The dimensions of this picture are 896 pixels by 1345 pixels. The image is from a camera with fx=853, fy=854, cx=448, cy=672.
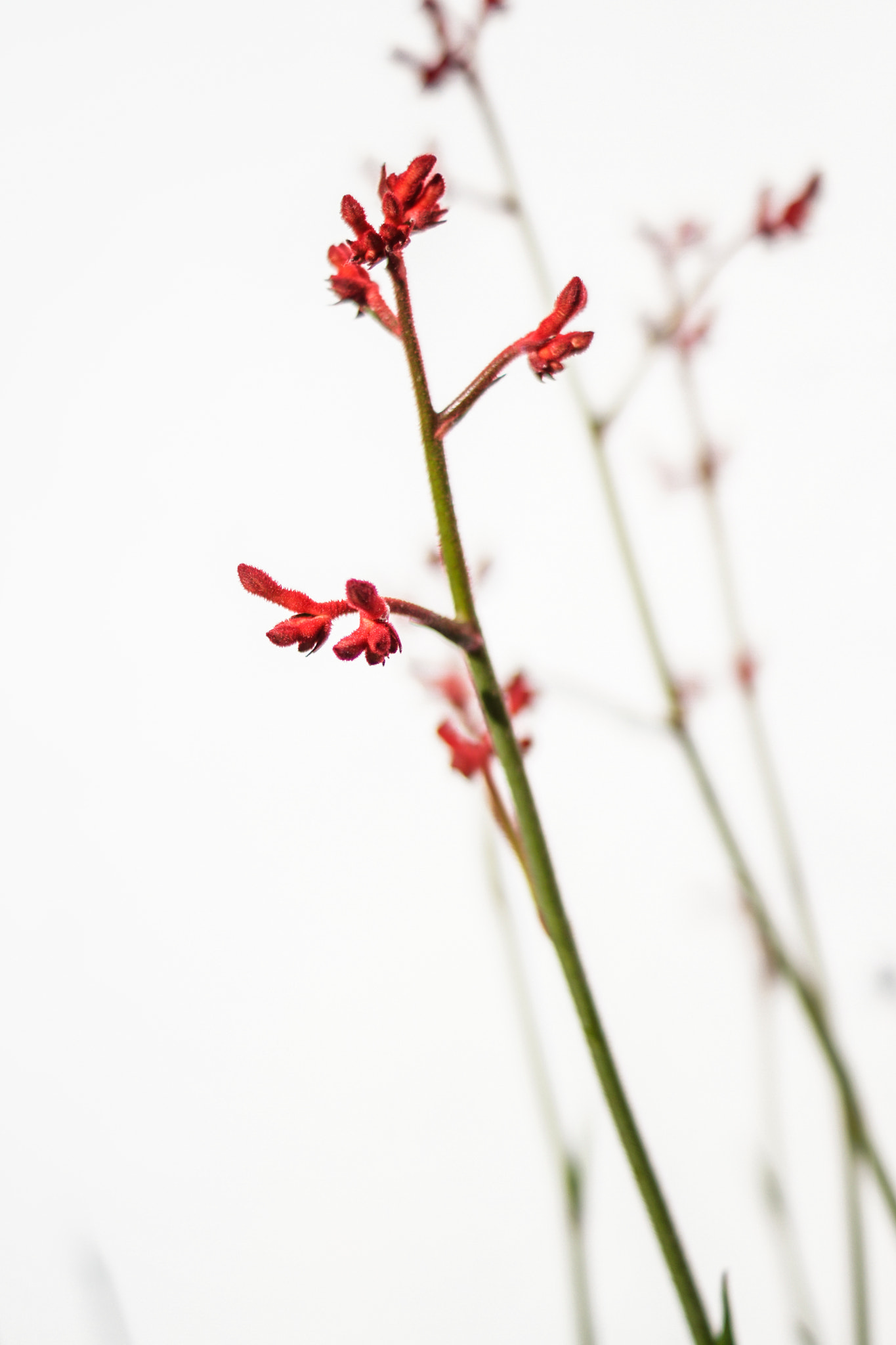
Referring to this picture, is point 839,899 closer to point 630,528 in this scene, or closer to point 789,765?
point 789,765

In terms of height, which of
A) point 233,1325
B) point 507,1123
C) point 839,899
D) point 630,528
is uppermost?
point 630,528

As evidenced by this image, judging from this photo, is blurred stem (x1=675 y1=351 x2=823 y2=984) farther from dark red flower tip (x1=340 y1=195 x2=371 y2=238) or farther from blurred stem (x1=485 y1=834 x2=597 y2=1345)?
dark red flower tip (x1=340 y1=195 x2=371 y2=238)

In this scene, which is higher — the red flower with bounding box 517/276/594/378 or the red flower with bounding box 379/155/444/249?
the red flower with bounding box 379/155/444/249

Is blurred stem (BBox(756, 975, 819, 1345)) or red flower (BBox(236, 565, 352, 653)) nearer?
red flower (BBox(236, 565, 352, 653))

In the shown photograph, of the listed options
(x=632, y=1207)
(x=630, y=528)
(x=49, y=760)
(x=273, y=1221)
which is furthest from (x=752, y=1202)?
(x=49, y=760)

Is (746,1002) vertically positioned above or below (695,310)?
below

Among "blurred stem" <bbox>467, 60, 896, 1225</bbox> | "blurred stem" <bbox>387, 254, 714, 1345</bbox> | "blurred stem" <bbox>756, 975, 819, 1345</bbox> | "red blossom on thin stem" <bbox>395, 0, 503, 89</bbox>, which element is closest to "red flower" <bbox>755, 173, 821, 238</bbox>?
"blurred stem" <bbox>467, 60, 896, 1225</bbox>

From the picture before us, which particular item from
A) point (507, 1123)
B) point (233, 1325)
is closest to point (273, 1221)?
point (233, 1325)
